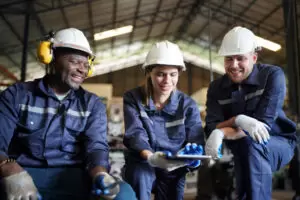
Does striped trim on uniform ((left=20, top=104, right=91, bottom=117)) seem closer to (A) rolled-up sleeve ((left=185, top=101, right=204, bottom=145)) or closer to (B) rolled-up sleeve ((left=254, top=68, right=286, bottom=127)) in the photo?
(A) rolled-up sleeve ((left=185, top=101, right=204, bottom=145))

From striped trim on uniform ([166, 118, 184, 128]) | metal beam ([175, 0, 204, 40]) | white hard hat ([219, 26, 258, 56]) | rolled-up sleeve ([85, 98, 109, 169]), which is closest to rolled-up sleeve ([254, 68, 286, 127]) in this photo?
white hard hat ([219, 26, 258, 56])

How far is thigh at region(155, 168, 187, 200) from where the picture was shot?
2111 millimetres

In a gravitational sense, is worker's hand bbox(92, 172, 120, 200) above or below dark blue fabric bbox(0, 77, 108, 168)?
below

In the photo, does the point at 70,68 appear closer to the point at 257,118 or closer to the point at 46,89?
the point at 46,89

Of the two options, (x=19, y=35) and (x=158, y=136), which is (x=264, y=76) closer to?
(x=158, y=136)

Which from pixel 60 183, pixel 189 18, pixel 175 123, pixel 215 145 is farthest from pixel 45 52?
pixel 189 18

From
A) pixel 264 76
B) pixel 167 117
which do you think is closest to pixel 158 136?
pixel 167 117

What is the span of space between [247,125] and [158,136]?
0.59m

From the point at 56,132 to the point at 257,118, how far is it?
4.39ft

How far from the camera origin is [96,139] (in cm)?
177

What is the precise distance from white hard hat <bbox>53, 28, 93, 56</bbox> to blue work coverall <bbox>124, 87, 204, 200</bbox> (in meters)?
0.54

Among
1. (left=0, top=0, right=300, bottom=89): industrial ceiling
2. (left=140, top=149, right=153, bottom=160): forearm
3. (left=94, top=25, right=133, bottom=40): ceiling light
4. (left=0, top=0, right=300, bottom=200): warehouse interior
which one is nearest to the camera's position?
(left=140, top=149, right=153, bottom=160): forearm

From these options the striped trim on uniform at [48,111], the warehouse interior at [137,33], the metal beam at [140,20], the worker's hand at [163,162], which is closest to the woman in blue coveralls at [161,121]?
the worker's hand at [163,162]

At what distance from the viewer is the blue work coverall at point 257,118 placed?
6.66 feet
